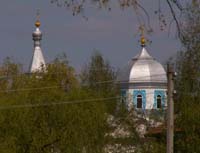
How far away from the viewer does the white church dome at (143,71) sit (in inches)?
2790

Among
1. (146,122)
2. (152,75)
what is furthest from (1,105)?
(152,75)

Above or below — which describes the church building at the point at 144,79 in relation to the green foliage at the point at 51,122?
above

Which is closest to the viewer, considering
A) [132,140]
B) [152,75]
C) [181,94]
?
[181,94]

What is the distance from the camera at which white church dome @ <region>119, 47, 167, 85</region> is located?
70.9 metres

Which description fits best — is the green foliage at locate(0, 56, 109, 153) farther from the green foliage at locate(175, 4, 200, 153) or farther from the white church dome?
the white church dome

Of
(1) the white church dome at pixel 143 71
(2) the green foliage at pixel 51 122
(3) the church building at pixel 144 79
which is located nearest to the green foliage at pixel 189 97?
(2) the green foliage at pixel 51 122

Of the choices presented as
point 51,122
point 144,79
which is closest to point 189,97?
point 51,122

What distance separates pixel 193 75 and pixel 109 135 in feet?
16.3

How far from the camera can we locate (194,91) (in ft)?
101

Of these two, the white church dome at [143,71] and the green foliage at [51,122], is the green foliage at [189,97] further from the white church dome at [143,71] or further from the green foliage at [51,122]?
the white church dome at [143,71]

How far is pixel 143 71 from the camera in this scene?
76.2 metres

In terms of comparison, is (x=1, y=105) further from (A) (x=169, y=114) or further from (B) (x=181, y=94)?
(A) (x=169, y=114)

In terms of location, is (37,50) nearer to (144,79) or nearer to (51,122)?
(144,79)

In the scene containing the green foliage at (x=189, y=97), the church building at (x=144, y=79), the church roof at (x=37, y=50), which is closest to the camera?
the green foliage at (x=189, y=97)
